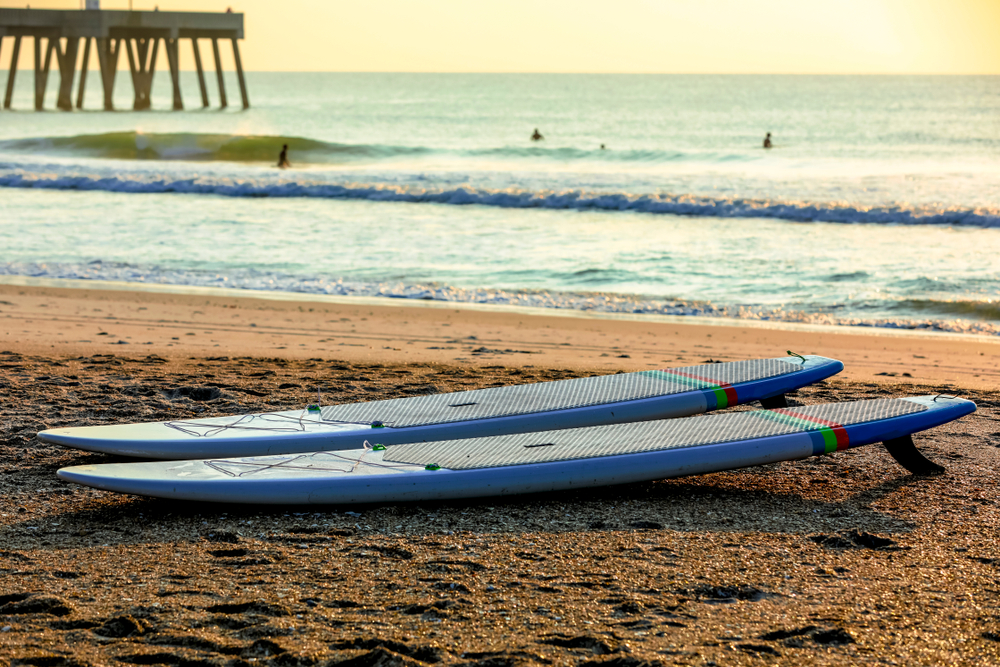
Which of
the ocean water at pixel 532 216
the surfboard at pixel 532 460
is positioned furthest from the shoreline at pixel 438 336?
the surfboard at pixel 532 460

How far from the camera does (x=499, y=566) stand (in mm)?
3381

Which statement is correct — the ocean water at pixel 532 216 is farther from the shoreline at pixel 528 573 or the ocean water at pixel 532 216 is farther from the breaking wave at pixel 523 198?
the shoreline at pixel 528 573

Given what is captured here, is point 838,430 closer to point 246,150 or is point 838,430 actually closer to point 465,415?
point 465,415

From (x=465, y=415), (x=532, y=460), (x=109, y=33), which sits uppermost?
(x=109, y=33)

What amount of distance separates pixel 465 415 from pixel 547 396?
50 centimetres

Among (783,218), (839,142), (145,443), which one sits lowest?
(145,443)

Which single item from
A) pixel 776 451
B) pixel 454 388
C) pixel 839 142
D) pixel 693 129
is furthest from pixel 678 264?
pixel 693 129

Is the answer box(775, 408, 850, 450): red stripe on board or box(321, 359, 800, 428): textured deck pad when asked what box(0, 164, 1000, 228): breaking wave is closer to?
box(321, 359, 800, 428): textured deck pad

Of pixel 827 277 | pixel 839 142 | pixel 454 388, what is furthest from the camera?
pixel 839 142

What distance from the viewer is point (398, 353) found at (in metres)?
7.21

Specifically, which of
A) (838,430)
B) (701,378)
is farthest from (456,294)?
(838,430)

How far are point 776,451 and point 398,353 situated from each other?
363cm

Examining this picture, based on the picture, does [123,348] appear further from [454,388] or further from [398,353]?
[454,388]

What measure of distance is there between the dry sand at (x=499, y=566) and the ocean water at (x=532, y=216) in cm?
470
